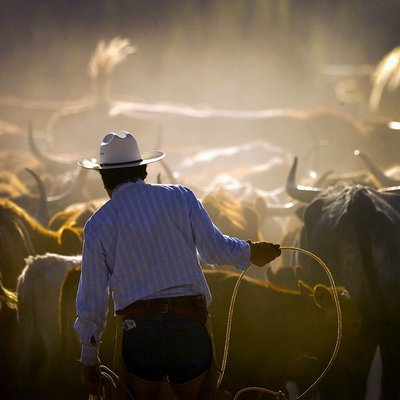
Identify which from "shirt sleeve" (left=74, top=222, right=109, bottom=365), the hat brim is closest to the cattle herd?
"shirt sleeve" (left=74, top=222, right=109, bottom=365)

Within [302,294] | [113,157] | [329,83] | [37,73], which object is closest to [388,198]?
[302,294]

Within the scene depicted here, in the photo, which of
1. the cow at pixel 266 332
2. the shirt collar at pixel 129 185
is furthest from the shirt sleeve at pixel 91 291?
the cow at pixel 266 332

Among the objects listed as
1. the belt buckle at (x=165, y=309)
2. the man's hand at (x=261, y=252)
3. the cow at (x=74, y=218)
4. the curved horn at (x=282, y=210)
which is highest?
the curved horn at (x=282, y=210)

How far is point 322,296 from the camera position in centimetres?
508

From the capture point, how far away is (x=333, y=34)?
28328 mm

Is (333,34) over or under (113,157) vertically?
over

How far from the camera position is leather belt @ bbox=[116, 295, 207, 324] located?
12.0 ft

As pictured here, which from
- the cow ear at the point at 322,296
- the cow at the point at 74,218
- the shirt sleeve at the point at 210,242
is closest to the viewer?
the shirt sleeve at the point at 210,242

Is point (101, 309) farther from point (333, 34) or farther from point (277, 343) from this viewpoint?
point (333, 34)

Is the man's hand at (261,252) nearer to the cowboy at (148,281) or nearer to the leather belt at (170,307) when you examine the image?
the cowboy at (148,281)

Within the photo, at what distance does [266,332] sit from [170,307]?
5.82ft

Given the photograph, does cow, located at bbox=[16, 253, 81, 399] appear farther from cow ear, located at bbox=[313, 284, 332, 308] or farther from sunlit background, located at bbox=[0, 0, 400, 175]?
sunlit background, located at bbox=[0, 0, 400, 175]

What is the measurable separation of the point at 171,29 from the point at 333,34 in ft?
19.8

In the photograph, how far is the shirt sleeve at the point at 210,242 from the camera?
376cm
